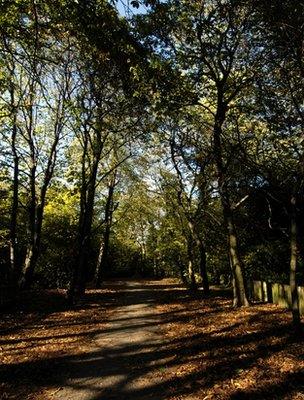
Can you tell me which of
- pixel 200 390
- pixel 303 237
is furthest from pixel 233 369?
pixel 303 237

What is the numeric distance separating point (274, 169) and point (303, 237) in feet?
21.2

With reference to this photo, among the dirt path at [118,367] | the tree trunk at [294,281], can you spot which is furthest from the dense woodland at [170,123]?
the dirt path at [118,367]

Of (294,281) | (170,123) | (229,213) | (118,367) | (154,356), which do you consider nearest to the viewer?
(118,367)

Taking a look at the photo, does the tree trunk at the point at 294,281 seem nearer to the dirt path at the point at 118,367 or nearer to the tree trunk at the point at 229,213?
the dirt path at the point at 118,367

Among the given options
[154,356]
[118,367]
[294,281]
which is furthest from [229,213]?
[118,367]

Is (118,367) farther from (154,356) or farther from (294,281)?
(294,281)

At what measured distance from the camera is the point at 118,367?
9516mm

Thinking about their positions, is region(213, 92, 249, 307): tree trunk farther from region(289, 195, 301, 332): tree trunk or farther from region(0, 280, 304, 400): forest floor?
region(289, 195, 301, 332): tree trunk

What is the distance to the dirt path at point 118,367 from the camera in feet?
25.9

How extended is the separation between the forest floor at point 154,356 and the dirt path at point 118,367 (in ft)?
0.06

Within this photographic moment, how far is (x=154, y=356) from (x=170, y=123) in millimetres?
15788

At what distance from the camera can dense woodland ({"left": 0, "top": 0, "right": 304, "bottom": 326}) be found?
32.3 ft

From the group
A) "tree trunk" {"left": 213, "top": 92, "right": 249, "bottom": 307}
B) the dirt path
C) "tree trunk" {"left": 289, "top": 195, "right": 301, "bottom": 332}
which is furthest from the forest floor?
"tree trunk" {"left": 213, "top": 92, "right": 249, "bottom": 307}

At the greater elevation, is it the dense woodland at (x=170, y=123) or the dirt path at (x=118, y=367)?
the dense woodland at (x=170, y=123)
